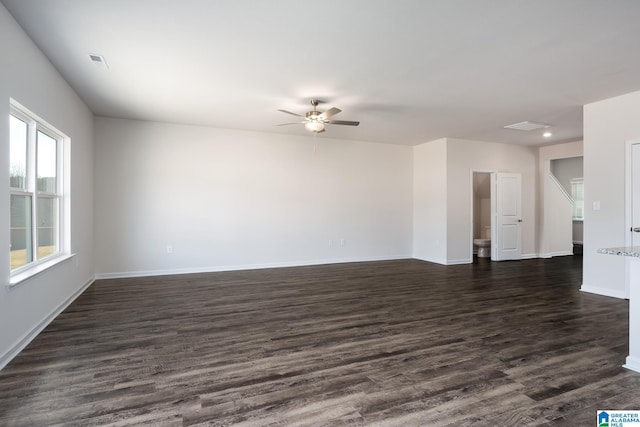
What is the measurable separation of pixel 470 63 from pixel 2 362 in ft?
15.5

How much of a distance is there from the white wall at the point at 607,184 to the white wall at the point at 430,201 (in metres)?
2.48

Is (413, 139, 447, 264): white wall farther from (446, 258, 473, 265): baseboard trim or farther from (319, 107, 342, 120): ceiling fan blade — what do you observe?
(319, 107, 342, 120): ceiling fan blade

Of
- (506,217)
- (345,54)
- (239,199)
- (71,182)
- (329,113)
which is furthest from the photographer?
(506,217)

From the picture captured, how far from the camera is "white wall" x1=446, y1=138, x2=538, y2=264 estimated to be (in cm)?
686

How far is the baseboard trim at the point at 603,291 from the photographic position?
4301 millimetres

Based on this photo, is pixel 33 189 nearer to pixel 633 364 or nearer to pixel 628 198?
pixel 633 364

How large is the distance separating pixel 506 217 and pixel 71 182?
8.05 metres

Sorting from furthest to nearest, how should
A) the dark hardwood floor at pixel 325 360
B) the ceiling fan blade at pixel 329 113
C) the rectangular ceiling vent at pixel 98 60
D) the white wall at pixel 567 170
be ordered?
1. the white wall at pixel 567 170
2. the ceiling fan blade at pixel 329 113
3. the rectangular ceiling vent at pixel 98 60
4. the dark hardwood floor at pixel 325 360

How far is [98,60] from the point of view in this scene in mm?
3316

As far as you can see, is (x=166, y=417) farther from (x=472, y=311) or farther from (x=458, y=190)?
(x=458, y=190)

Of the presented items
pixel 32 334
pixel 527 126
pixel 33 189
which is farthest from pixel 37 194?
pixel 527 126

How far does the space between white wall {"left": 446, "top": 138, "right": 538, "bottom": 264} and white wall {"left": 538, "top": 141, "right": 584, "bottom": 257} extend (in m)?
0.39

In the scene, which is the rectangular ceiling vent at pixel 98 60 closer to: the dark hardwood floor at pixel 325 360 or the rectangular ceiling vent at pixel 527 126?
the dark hardwood floor at pixel 325 360

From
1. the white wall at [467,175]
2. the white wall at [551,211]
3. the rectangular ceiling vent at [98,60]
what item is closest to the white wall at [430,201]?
the white wall at [467,175]
